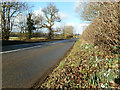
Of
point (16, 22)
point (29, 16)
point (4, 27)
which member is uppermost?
point (29, 16)

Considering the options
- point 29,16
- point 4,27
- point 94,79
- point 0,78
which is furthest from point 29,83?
point 29,16

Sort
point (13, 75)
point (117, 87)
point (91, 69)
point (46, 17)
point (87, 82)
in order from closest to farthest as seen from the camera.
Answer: point (117, 87)
point (87, 82)
point (91, 69)
point (13, 75)
point (46, 17)

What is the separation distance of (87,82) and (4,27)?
16.2m

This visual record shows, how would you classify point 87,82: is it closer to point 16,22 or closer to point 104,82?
point 104,82

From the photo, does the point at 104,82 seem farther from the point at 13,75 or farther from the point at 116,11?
the point at 13,75

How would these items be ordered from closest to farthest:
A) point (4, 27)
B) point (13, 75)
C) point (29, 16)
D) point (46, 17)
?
point (13, 75)
point (4, 27)
point (29, 16)
point (46, 17)

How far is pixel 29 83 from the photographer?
2568mm

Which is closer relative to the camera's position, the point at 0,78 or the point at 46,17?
the point at 0,78

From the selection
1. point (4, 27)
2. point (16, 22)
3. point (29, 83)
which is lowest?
point (29, 83)

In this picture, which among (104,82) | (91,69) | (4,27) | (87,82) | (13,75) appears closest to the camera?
(104,82)

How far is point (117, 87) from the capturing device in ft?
6.50

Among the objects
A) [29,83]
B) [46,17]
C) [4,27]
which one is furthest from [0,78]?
[46,17]

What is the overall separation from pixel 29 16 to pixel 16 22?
583cm

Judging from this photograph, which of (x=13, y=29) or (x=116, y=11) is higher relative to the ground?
(x=13, y=29)
